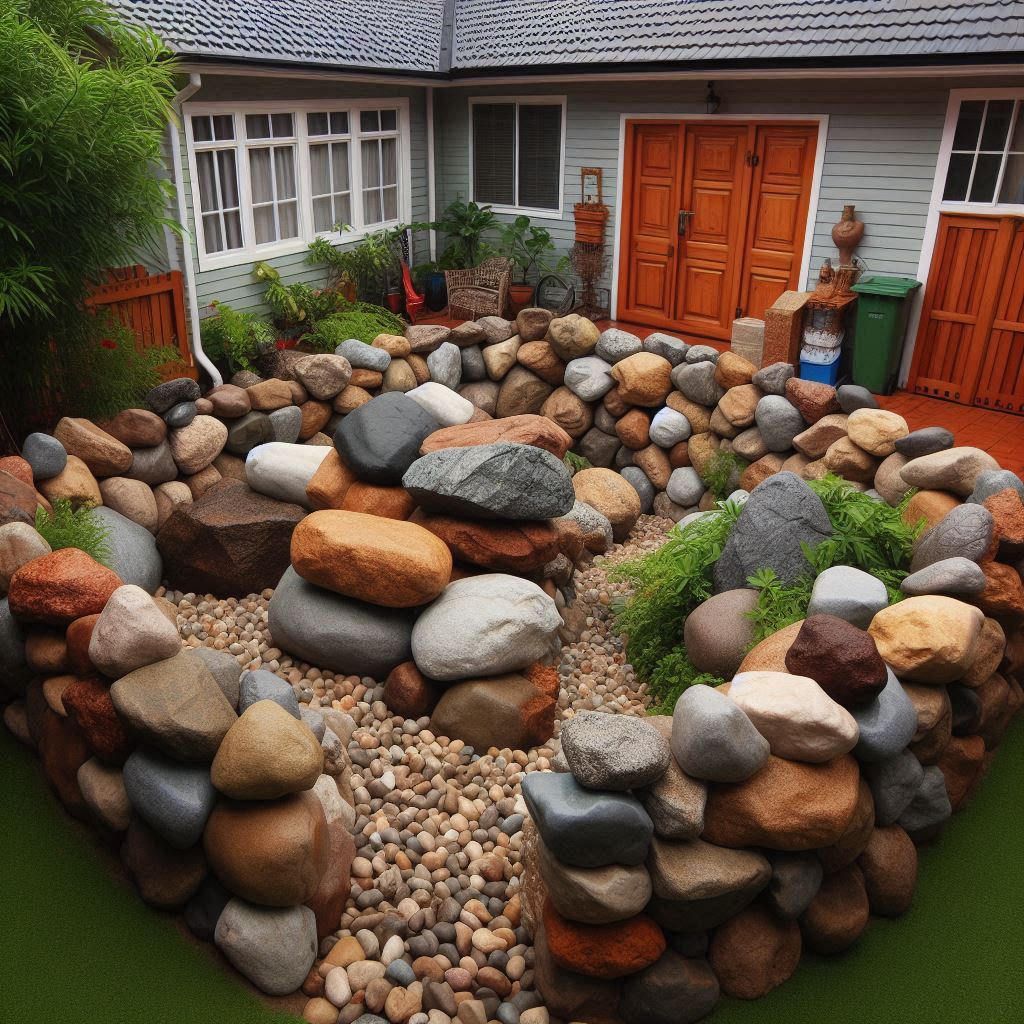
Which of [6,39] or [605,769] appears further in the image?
[6,39]

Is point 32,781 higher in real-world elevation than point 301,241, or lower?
lower

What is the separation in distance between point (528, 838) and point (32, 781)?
2.38 metres

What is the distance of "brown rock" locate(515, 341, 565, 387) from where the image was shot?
27.9 feet

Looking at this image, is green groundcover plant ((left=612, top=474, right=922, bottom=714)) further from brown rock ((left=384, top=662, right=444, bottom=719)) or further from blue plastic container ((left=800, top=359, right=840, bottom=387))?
blue plastic container ((left=800, top=359, right=840, bottom=387))

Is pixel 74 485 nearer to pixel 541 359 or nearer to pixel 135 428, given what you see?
pixel 135 428

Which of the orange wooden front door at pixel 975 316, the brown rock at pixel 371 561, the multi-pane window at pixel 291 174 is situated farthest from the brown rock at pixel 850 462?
the multi-pane window at pixel 291 174

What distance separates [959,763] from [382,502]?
3.47 meters

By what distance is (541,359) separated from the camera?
8.51 meters

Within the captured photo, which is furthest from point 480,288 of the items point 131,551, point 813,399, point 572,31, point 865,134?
point 131,551

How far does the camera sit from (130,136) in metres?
5.78

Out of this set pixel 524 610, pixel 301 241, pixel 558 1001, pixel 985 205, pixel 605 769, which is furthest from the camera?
pixel 301 241

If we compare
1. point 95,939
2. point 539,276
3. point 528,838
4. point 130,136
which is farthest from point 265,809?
point 539,276

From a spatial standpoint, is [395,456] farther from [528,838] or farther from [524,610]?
[528,838]

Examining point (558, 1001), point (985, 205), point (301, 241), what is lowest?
point (558, 1001)
